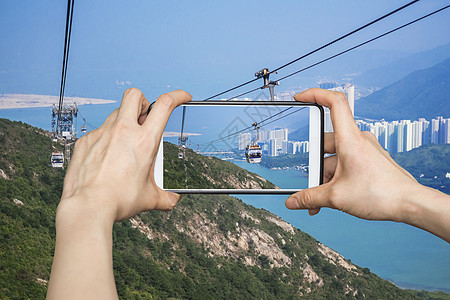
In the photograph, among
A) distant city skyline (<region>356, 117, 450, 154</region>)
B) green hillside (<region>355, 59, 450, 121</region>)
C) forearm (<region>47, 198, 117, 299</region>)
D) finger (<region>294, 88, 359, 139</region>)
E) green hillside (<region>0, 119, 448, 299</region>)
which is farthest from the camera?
green hillside (<region>355, 59, 450, 121</region>)

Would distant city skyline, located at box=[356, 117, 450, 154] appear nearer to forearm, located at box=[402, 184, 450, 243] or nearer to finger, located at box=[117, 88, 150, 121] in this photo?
forearm, located at box=[402, 184, 450, 243]

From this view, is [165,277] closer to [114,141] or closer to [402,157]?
[402,157]

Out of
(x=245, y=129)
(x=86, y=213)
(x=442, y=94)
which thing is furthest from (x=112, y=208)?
(x=442, y=94)

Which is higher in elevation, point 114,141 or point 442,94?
point 442,94

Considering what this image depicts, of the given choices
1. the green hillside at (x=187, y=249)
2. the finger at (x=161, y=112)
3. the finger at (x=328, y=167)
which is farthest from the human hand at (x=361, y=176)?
the green hillside at (x=187, y=249)

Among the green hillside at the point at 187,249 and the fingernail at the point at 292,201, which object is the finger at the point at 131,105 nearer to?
the fingernail at the point at 292,201

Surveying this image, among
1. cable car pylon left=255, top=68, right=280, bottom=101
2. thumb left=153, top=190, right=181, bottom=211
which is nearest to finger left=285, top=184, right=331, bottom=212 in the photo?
thumb left=153, top=190, right=181, bottom=211
